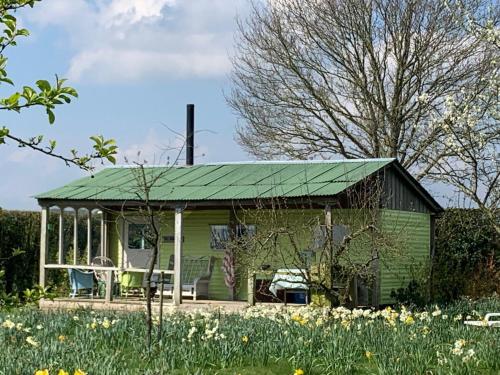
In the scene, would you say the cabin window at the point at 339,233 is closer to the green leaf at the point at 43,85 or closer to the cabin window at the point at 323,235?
the cabin window at the point at 323,235

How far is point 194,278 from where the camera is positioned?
20.7 meters

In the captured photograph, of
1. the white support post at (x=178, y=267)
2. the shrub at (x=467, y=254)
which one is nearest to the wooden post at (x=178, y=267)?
the white support post at (x=178, y=267)

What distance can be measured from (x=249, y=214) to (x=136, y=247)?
13.3 ft

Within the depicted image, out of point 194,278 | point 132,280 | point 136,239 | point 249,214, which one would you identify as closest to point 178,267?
point 132,280

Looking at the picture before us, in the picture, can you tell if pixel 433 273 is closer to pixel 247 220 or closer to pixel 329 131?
pixel 247 220

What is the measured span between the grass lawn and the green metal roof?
19.7 feet

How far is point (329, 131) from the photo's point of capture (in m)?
28.5

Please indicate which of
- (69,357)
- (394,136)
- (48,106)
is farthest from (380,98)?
(48,106)

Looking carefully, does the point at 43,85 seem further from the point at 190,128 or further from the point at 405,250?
the point at 190,128

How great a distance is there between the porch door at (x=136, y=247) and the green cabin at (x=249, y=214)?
1.0 inches

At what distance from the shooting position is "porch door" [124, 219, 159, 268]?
22.2 meters

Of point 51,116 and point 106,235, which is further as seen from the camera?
point 106,235

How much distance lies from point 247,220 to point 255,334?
10.3 metres

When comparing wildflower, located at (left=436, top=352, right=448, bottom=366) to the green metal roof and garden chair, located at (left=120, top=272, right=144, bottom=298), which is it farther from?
garden chair, located at (left=120, top=272, right=144, bottom=298)
